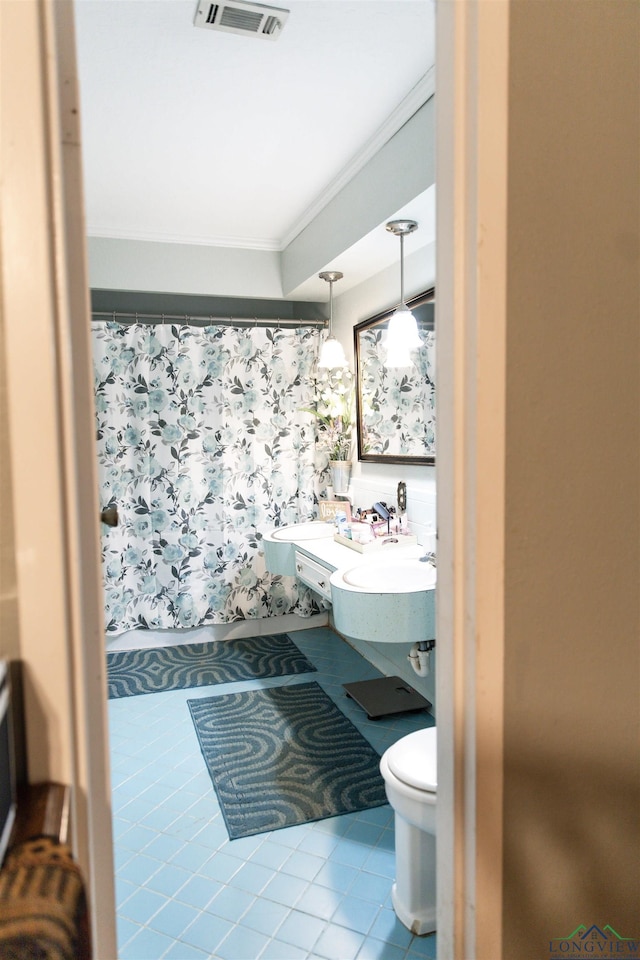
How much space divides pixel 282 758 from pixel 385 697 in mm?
647

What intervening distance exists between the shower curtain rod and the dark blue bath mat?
83.0 inches

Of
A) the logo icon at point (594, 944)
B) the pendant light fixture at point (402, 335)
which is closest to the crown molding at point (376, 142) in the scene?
the pendant light fixture at point (402, 335)

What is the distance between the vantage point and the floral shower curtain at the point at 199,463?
3.63 m

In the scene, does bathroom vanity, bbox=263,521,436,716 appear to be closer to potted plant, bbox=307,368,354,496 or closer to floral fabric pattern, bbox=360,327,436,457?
potted plant, bbox=307,368,354,496

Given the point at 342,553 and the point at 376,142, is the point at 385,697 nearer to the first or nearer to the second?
the point at 342,553

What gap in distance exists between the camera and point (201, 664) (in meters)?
3.55

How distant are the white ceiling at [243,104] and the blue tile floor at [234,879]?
7.08 ft

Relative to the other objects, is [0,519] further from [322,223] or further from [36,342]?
[322,223]

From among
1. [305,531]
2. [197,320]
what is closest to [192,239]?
[197,320]

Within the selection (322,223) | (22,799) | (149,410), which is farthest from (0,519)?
(149,410)

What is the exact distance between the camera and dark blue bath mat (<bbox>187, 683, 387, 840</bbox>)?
2.18 m

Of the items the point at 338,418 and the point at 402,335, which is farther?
the point at 338,418

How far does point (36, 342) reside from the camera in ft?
2.22

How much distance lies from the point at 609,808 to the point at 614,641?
0.90 feet
